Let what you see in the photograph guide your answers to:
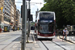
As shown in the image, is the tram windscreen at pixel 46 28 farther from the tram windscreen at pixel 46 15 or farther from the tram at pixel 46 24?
the tram windscreen at pixel 46 15

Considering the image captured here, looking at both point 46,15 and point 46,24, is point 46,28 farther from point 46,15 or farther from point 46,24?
point 46,15

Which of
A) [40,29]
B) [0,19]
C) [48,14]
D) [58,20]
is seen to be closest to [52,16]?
[48,14]

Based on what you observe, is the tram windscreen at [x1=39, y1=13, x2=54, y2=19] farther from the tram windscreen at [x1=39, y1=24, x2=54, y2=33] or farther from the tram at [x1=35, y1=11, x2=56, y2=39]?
the tram windscreen at [x1=39, y1=24, x2=54, y2=33]

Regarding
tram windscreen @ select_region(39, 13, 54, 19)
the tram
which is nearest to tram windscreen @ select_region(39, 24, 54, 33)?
the tram

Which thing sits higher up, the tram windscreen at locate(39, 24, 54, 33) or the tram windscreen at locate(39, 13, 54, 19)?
the tram windscreen at locate(39, 13, 54, 19)

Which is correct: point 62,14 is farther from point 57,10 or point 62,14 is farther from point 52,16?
point 52,16

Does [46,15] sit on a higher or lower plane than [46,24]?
higher

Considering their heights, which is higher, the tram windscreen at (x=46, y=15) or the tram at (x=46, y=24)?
the tram windscreen at (x=46, y=15)

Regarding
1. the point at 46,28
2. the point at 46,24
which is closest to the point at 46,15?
the point at 46,24

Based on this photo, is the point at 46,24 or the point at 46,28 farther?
the point at 46,28

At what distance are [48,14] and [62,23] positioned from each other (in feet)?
70.5

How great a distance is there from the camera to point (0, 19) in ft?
214

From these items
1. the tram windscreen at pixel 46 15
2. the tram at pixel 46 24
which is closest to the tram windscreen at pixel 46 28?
the tram at pixel 46 24

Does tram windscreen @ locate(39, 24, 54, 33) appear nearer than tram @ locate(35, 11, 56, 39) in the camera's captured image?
No
